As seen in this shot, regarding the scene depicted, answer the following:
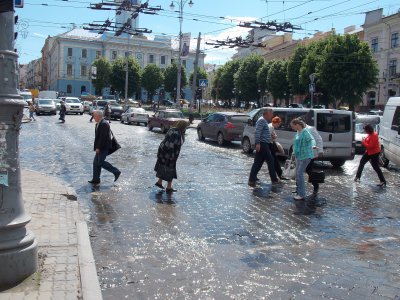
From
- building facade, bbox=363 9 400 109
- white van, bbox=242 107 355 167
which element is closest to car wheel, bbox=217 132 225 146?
white van, bbox=242 107 355 167

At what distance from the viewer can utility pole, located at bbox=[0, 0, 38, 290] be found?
445 centimetres

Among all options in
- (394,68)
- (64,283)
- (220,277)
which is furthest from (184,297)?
(394,68)

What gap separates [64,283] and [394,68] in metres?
54.0

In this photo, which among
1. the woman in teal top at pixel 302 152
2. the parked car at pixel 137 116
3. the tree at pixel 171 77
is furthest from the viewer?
the tree at pixel 171 77

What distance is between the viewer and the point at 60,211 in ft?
25.1

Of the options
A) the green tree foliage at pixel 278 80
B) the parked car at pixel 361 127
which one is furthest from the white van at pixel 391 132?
the green tree foliage at pixel 278 80

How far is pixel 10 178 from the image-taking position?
4.62 m

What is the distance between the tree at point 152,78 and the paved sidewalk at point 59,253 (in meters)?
79.1

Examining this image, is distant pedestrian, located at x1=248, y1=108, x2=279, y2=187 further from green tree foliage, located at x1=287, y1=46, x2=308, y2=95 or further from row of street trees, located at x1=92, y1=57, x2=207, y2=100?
row of street trees, located at x1=92, y1=57, x2=207, y2=100

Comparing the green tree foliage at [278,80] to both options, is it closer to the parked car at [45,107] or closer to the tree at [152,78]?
the parked car at [45,107]

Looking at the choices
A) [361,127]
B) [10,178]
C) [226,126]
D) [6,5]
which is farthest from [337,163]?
[6,5]

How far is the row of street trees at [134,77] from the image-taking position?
79062 mm

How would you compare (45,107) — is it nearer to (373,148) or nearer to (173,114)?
(173,114)

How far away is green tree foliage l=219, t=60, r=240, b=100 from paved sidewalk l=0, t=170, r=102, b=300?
65.1 meters
